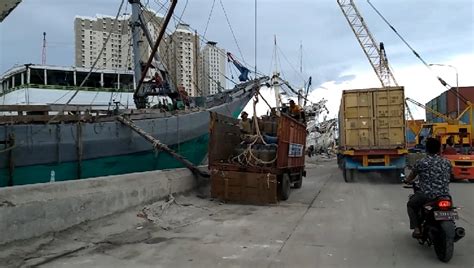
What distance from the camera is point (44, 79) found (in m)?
26.9

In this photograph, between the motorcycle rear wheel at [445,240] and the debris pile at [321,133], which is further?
the debris pile at [321,133]

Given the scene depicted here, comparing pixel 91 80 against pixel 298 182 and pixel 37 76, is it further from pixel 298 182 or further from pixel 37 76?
pixel 298 182

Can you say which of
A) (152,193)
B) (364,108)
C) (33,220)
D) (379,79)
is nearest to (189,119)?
(364,108)

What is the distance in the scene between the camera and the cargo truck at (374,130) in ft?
58.3

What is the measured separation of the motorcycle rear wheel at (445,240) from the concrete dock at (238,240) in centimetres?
12

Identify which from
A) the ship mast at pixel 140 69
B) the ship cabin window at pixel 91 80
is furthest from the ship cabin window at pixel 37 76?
the ship mast at pixel 140 69

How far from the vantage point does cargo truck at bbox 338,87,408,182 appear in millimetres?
17766

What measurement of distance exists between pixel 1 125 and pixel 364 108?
42.8 feet

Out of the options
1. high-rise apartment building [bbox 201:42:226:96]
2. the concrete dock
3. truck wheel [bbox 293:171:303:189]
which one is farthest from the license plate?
high-rise apartment building [bbox 201:42:226:96]

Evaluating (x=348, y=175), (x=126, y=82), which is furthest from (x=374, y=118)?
(x=126, y=82)

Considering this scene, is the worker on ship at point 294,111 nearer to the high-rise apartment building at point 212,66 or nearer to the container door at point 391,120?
the container door at point 391,120

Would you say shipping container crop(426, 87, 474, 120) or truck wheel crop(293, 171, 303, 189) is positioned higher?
shipping container crop(426, 87, 474, 120)

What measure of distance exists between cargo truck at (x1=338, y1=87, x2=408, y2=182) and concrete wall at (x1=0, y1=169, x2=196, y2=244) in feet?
33.1

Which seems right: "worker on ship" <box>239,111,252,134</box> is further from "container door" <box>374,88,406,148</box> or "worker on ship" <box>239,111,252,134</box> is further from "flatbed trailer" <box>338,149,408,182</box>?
"container door" <box>374,88,406,148</box>
